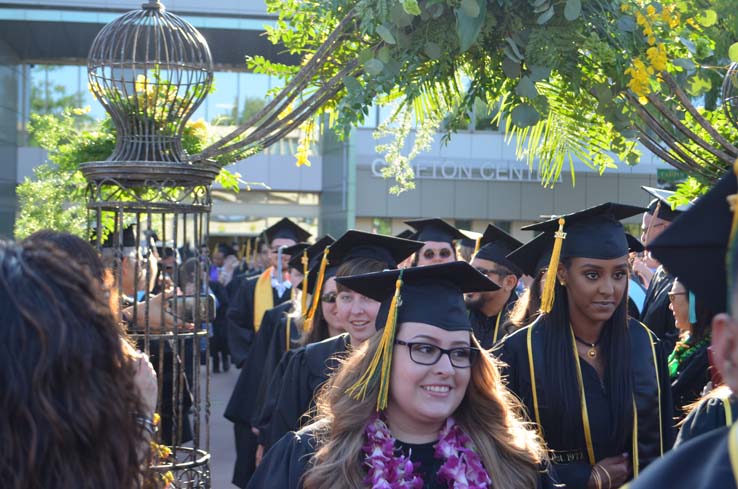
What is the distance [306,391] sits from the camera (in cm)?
512

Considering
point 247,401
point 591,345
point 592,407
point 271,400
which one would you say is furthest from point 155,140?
point 247,401

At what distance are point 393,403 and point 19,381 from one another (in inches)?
73.8

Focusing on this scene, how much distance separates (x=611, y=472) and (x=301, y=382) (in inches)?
71.9

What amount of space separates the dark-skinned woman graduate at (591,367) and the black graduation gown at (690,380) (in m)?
0.44

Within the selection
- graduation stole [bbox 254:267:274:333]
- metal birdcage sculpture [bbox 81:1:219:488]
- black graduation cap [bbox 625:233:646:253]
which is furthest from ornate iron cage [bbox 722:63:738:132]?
graduation stole [bbox 254:267:274:333]

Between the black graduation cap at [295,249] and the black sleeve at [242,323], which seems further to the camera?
the black sleeve at [242,323]

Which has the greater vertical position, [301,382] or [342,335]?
[342,335]

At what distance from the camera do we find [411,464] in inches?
122

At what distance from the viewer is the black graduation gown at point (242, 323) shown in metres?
10.7

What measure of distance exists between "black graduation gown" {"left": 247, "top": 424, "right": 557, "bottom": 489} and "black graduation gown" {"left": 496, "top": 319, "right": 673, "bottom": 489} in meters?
0.87

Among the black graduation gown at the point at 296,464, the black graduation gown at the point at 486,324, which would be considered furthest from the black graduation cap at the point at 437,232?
the black graduation gown at the point at 296,464

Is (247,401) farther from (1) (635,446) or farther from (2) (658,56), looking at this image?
(2) (658,56)

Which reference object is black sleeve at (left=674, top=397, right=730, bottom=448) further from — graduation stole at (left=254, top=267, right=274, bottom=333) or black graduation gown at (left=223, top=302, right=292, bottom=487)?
graduation stole at (left=254, top=267, right=274, bottom=333)

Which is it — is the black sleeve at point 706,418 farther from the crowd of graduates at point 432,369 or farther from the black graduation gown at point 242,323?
the black graduation gown at point 242,323
